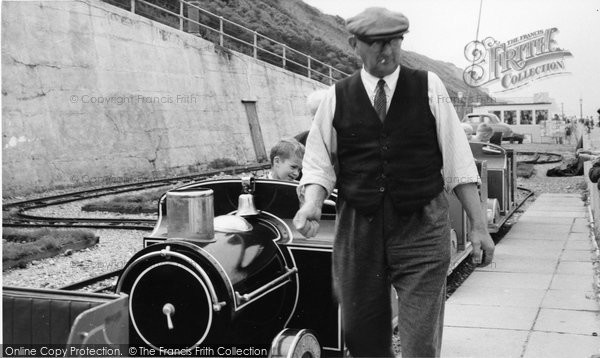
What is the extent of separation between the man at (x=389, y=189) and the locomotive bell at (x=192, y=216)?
674 millimetres

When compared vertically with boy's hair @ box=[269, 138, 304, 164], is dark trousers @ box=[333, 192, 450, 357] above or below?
below

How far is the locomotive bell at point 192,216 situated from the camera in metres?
3.48

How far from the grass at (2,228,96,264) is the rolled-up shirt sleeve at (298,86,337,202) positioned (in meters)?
5.44

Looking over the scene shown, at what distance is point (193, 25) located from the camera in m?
23.2

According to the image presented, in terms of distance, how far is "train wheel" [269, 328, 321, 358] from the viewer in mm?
3555

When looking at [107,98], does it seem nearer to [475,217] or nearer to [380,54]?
[380,54]

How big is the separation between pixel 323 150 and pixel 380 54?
1.49 feet

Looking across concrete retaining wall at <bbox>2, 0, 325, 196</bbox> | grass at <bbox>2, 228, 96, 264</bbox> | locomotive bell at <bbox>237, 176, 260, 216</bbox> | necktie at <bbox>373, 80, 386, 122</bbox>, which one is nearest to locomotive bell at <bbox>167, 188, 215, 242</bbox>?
locomotive bell at <bbox>237, 176, 260, 216</bbox>

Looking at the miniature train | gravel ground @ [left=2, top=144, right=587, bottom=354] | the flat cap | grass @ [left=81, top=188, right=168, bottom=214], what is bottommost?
gravel ground @ [left=2, top=144, right=587, bottom=354]

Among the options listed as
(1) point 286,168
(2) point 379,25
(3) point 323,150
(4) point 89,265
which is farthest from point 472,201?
(4) point 89,265

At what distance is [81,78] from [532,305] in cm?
1300

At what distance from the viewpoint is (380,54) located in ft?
9.58

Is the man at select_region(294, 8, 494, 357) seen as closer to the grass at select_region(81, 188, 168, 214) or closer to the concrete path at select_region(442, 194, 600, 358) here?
the concrete path at select_region(442, 194, 600, 358)

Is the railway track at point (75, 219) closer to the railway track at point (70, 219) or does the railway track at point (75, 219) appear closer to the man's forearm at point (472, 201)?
the railway track at point (70, 219)
